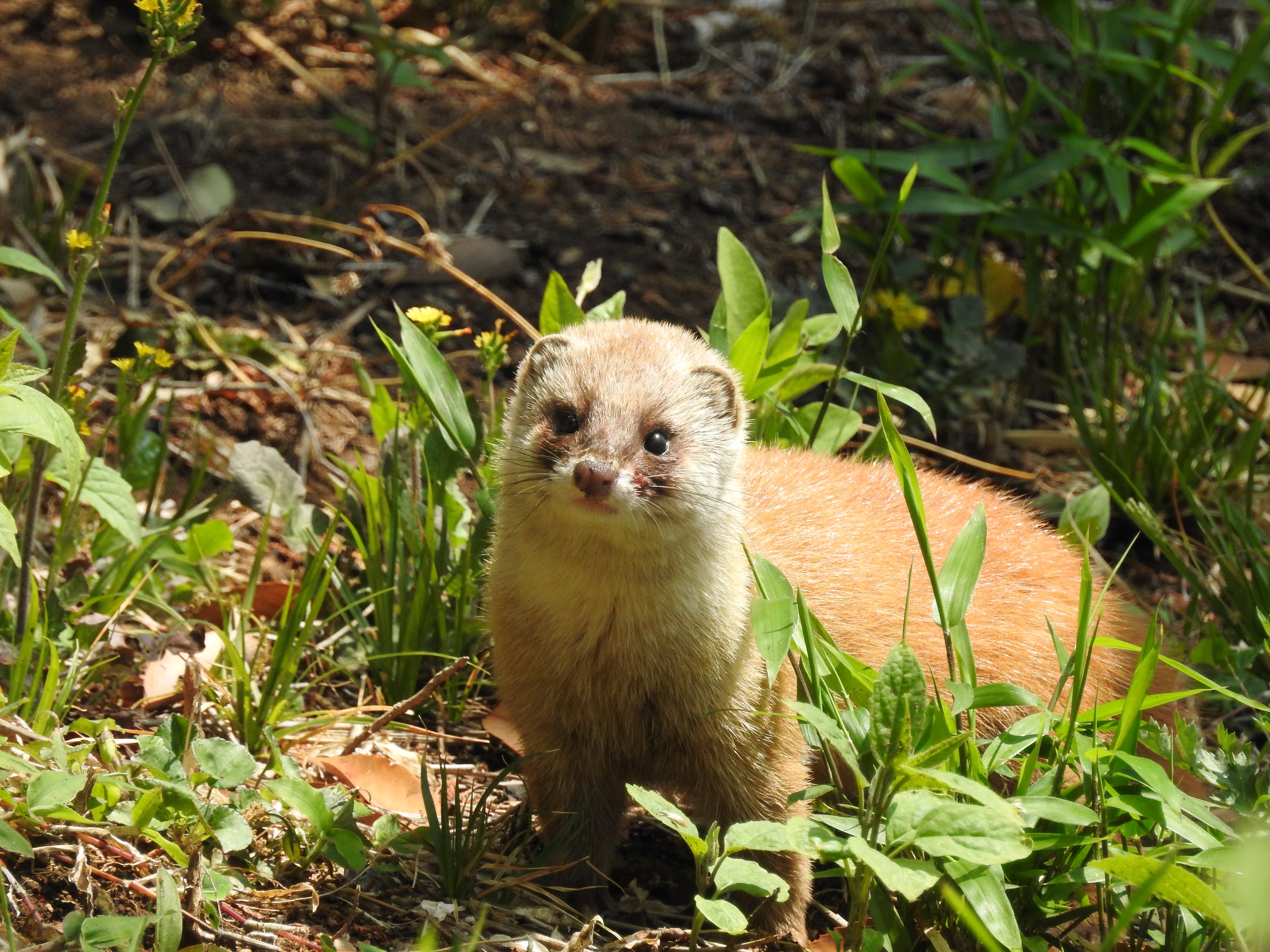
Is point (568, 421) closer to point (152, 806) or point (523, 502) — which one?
point (523, 502)

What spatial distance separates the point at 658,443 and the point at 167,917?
1.46 meters

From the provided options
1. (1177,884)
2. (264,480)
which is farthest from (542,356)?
(1177,884)

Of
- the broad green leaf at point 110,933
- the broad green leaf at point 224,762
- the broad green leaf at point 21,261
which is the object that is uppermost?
the broad green leaf at point 21,261

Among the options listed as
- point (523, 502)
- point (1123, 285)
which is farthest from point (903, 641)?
point (1123, 285)

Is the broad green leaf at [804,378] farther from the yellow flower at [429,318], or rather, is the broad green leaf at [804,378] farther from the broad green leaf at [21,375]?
the broad green leaf at [21,375]

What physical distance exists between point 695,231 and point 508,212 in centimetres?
88

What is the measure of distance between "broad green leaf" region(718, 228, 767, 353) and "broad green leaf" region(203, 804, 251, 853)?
213 centimetres

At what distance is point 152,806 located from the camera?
101 inches

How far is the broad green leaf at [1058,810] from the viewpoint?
7.81 feet

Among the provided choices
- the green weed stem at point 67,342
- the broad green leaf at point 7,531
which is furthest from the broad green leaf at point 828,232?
the broad green leaf at point 7,531

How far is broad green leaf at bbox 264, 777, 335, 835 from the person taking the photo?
2.81m

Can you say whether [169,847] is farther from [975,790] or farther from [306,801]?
[975,790]

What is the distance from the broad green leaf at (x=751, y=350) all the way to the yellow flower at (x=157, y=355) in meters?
1.63

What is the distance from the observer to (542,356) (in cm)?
321
